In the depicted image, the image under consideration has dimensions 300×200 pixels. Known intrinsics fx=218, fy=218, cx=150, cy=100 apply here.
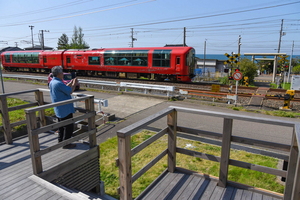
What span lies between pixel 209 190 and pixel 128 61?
17696 mm

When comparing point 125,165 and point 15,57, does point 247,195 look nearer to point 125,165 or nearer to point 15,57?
point 125,165

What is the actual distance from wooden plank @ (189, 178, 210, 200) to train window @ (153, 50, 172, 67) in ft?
50.0

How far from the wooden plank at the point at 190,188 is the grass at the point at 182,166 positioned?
1.59 metres

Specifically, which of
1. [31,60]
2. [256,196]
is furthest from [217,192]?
[31,60]

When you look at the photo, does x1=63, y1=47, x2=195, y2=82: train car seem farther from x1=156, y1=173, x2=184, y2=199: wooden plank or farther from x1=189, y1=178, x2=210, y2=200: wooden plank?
x1=189, y1=178, x2=210, y2=200: wooden plank

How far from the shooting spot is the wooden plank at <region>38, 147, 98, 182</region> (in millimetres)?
3551

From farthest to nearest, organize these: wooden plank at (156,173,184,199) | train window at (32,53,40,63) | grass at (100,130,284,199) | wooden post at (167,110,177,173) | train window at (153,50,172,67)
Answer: train window at (32,53,40,63) < train window at (153,50,172,67) < grass at (100,130,284,199) < wooden post at (167,110,177,173) < wooden plank at (156,173,184,199)

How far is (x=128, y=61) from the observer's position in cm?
1997

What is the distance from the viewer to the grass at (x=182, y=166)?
468cm

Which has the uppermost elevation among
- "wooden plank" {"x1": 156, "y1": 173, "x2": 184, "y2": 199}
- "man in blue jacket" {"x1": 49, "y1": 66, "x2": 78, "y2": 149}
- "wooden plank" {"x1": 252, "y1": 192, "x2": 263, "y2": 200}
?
"man in blue jacket" {"x1": 49, "y1": 66, "x2": 78, "y2": 149}

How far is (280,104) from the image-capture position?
11.8 meters

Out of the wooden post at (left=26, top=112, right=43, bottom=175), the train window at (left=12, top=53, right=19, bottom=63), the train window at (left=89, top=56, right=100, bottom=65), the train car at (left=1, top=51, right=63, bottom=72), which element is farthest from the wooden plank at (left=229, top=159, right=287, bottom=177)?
the train window at (left=12, top=53, right=19, bottom=63)

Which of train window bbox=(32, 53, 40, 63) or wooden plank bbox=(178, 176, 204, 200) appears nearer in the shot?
wooden plank bbox=(178, 176, 204, 200)

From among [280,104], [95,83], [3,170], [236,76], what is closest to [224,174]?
[3,170]
